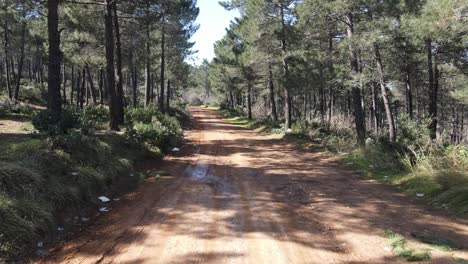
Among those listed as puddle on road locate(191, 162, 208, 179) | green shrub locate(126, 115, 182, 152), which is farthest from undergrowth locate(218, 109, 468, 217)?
green shrub locate(126, 115, 182, 152)

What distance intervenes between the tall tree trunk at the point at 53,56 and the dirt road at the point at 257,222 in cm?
380

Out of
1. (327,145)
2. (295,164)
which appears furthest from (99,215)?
(327,145)

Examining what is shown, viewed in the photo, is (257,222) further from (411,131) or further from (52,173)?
(411,131)

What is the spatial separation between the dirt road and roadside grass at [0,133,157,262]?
1.92 feet

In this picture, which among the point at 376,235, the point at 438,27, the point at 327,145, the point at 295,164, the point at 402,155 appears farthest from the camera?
the point at 327,145

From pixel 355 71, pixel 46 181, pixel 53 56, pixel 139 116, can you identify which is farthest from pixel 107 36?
pixel 355 71

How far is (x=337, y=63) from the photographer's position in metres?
20.5

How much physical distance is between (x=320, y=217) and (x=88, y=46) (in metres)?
18.8

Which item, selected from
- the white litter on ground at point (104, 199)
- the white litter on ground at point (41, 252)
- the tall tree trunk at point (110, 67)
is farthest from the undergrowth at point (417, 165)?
the tall tree trunk at point (110, 67)

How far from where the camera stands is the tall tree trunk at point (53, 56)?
10031 mm

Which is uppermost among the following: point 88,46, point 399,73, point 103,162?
point 88,46

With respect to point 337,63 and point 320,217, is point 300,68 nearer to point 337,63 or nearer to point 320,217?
point 337,63

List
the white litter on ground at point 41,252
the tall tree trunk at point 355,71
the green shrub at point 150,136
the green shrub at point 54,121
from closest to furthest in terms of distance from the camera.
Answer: the white litter on ground at point 41,252 < the green shrub at point 54,121 < the green shrub at point 150,136 < the tall tree trunk at point 355,71

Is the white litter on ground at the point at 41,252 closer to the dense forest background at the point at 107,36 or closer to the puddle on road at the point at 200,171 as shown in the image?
the puddle on road at the point at 200,171
